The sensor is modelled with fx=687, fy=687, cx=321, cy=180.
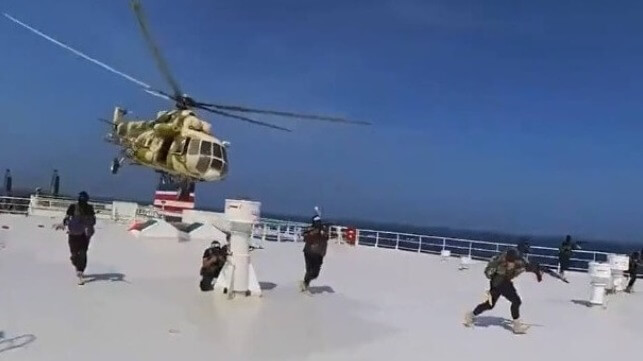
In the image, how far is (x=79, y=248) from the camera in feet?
38.3

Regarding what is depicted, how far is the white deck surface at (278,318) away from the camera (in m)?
7.45

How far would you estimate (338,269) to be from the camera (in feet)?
58.1

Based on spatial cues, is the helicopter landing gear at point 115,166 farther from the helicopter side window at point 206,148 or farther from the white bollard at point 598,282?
the white bollard at point 598,282

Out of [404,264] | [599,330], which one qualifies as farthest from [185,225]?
[599,330]

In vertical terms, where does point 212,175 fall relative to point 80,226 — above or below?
above

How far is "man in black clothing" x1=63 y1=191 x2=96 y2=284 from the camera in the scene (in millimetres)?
11445

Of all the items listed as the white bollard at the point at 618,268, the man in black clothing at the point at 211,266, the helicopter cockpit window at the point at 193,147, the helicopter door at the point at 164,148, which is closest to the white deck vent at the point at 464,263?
the white bollard at the point at 618,268

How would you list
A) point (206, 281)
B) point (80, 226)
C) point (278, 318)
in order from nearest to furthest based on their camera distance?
point (278, 318), point (80, 226), point (206, 281)

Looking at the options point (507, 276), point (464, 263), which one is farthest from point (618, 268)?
point (507, 276)

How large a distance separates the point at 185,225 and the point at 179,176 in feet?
9.19

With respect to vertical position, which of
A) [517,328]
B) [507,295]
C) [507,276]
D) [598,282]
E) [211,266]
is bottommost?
[517,328]

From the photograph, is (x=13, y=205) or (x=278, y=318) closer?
(x=278, y=318)

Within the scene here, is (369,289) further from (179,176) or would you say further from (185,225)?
(185,225)

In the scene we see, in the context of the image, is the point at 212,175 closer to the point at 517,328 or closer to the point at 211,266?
the point at 211,266
